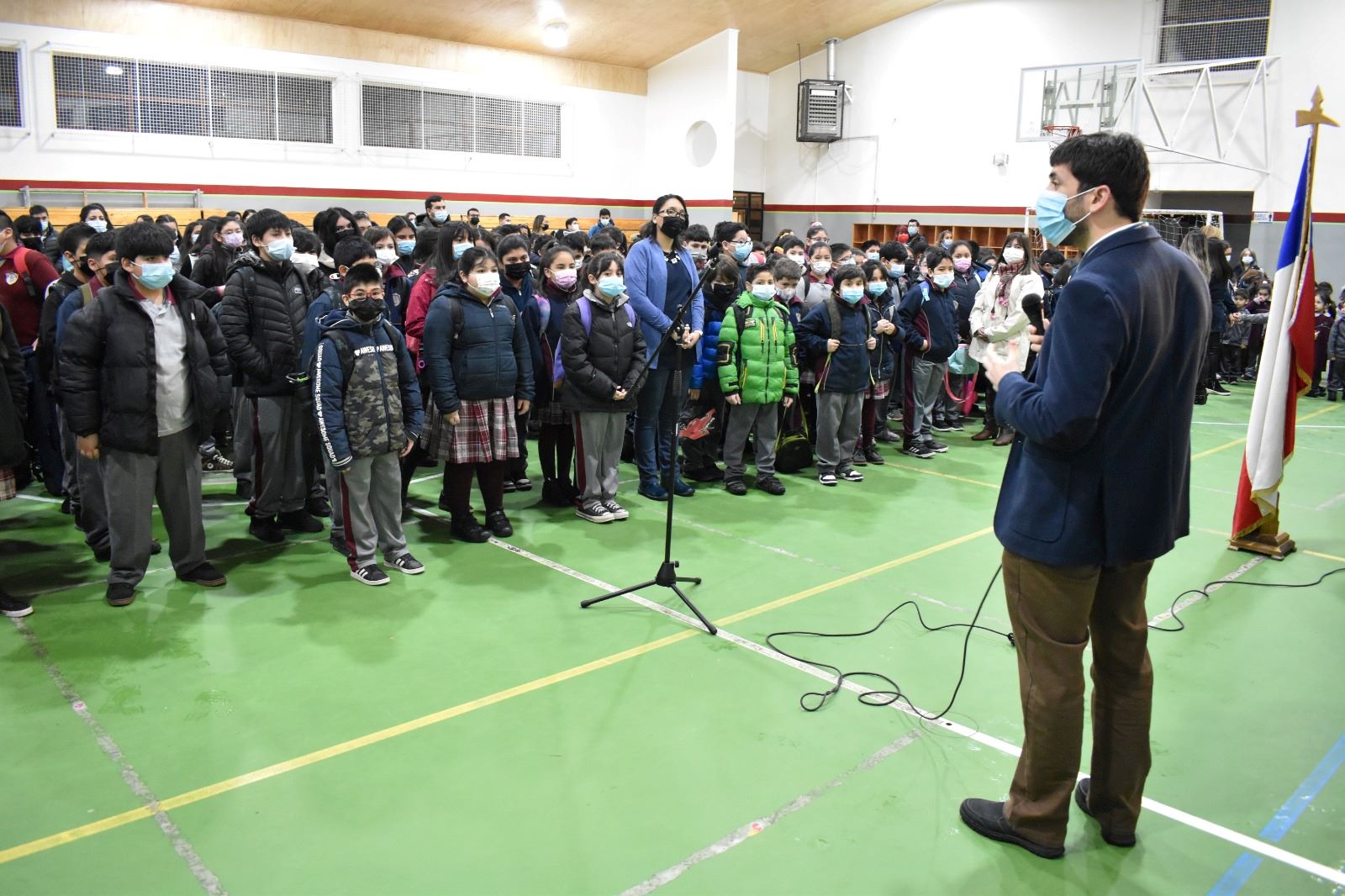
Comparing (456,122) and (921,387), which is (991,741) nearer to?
(921,387)

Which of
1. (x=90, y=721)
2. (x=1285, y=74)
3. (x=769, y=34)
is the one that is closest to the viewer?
(x=90, y=721)

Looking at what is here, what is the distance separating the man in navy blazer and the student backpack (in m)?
3.68

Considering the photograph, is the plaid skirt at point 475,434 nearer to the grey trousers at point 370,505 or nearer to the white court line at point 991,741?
the grey trousers at point 370,505

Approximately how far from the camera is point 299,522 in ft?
20.1

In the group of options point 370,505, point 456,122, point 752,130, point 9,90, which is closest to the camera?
point 370,505

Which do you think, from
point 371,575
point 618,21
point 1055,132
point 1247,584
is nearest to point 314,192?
point 618,21

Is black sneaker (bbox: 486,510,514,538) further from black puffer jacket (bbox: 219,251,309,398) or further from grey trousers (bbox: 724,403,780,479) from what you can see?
grey trousers (bbox: 724,403,780,479)

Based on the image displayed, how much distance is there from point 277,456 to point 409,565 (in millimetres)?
1057

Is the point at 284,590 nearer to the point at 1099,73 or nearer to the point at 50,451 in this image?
the point at 50,451

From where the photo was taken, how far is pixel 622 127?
19.1 m

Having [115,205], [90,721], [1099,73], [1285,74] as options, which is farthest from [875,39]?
[90,721]

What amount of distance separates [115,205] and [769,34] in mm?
11575

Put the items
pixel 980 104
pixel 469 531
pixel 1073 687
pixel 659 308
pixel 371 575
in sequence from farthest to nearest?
1. pixel 980 104
2. pixel 659 308
3. pixel 469 531
4. pixel 371 575
5. pixel 1073 687

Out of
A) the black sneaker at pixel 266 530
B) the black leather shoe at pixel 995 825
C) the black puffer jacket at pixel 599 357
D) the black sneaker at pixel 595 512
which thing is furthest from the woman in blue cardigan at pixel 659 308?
the black leather shoe at pixel 995 825
